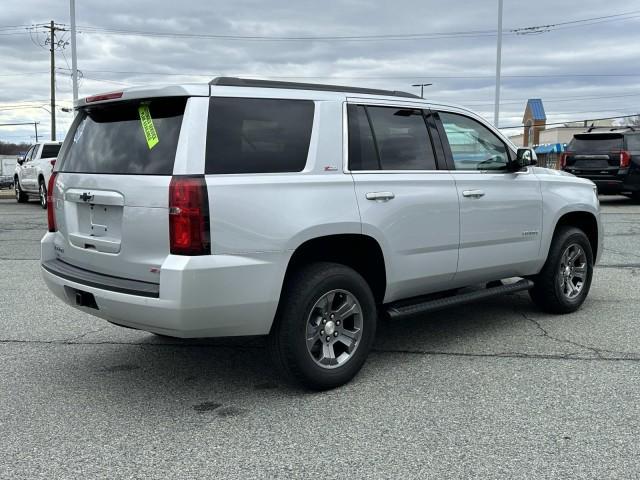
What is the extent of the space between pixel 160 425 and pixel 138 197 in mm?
1334

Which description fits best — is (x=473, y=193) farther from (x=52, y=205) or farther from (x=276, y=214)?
(x=52, y=205)

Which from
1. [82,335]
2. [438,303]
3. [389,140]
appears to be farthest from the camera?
[82,335]

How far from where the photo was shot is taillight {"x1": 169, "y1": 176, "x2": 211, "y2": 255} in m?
3.56

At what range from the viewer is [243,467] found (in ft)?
10.5

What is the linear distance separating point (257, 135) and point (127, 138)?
84cm

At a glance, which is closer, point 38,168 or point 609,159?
point 609,159

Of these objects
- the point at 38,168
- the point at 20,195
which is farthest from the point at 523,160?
the point at 20,195

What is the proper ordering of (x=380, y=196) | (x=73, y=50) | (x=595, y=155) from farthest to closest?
(x=73, y=50)
(x=595, y=155)
(x=380, y=196)

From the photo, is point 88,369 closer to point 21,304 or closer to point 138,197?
point 138,197

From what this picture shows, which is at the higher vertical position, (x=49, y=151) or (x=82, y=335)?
(x=49, y=151)

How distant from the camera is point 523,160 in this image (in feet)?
17.7

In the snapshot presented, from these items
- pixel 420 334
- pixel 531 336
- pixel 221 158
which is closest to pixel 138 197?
pixel 221 158

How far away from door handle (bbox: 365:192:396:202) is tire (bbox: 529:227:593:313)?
2.24 m

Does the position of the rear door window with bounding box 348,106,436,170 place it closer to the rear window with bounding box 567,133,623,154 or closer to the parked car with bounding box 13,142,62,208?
the rear window with bounding box 567,133,623,154
